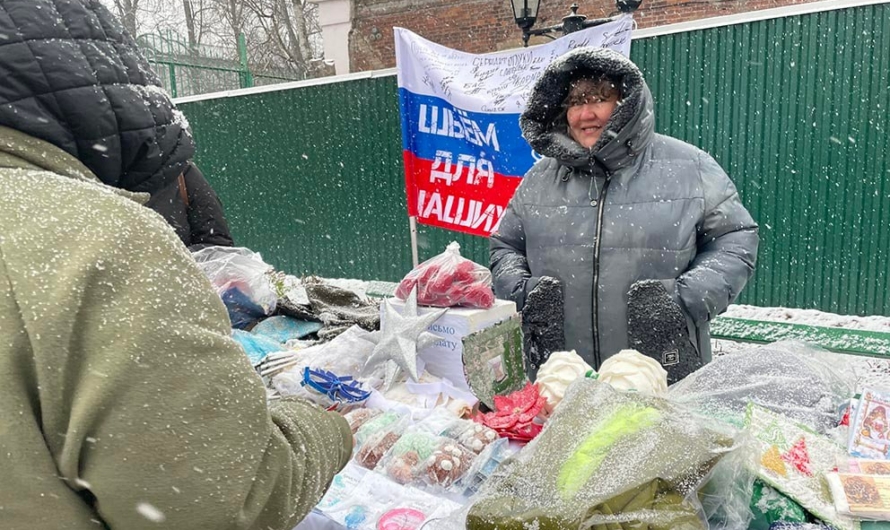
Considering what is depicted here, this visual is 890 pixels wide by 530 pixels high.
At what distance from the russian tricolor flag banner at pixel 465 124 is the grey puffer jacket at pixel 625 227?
7.17 feet

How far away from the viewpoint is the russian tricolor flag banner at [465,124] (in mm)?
4590

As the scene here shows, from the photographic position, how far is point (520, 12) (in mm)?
6277

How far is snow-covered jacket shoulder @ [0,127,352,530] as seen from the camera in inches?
29.6

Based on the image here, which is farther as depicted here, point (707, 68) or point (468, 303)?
point (707, 68)

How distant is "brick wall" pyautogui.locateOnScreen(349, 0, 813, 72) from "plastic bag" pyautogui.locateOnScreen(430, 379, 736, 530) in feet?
35.0

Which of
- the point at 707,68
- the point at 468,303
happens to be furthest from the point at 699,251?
the point at 707,68

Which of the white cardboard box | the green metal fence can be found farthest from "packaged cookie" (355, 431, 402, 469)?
the green metal fence

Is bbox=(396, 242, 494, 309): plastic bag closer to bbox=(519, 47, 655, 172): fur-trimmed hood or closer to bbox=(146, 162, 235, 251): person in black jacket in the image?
bbox=(519, 47, 655, 172): fur-trimmed hood

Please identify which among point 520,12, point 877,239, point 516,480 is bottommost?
point 877,239

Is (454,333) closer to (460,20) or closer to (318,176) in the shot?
(318,176)

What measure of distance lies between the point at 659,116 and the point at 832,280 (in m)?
2.01

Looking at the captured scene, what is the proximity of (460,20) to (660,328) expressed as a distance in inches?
432

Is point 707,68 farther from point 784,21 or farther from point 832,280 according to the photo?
point 832,280

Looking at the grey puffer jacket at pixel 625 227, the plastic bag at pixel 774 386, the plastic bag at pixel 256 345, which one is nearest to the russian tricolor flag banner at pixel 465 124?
the grey puffer jacket at pixel 625 227
